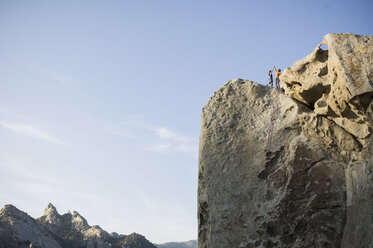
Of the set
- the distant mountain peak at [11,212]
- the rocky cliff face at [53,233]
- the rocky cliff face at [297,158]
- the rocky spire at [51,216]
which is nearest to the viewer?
the rocky cliff face at [297,158]

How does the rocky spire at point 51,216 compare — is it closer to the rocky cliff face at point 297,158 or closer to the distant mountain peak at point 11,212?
the distant mountain peak at point 11,212

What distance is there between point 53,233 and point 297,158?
66.4m

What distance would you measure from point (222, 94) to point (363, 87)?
543 centimetres

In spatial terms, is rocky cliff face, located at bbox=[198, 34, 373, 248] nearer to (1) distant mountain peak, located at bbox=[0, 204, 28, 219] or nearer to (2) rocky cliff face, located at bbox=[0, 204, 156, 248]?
(2) rocky cliff face, located at bbox=[0, 204, 156, 248]

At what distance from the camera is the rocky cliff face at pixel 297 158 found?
9406mm

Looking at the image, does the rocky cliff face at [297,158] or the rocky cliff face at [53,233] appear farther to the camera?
the rocky cliff face at [53,233]

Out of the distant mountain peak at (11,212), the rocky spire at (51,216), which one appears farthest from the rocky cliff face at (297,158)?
the rocky spire at (51,216)

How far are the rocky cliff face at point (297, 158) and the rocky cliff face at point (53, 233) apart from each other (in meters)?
41.4

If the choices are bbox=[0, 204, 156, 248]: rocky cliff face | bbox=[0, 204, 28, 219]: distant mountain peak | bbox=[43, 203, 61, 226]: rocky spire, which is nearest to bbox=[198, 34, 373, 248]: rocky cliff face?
bbox=[0, 204, 156, 248]: rocky cliff face

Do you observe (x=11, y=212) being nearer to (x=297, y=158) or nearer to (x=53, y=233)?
(x=53, y=233)

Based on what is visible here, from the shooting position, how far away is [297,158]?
1105cm

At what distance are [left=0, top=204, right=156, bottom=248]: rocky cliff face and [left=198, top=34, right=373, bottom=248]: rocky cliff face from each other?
41359 mm

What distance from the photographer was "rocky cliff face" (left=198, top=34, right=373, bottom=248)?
9.41 metres

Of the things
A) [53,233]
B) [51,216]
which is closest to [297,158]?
[53,233]
